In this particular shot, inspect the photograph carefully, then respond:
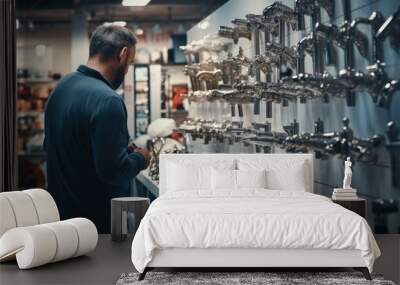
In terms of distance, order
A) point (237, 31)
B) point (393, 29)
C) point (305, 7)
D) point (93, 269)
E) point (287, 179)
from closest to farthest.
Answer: point (93, 269) → point (393, 29) → point (287, 179) → point (305, 7) → point (237, 31)

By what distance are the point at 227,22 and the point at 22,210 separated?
→ 2.95 m

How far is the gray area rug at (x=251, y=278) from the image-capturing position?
217 inches

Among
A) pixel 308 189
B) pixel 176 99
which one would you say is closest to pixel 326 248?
pixel 308 189

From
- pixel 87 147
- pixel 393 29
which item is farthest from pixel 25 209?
pixel 393 29

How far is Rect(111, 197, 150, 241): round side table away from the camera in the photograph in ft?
24.5

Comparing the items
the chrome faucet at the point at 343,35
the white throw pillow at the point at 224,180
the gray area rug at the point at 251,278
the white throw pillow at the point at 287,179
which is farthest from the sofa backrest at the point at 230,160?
the gray area rug at the point at 251,278

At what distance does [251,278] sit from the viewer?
561cm

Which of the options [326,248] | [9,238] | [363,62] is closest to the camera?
[326,248]

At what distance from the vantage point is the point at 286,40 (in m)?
7.84

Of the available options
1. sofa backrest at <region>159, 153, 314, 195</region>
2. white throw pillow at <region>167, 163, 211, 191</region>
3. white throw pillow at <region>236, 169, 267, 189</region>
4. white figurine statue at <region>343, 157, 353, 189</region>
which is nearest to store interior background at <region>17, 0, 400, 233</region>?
sofa backrest at <region>159, 153, 314, 195</region>

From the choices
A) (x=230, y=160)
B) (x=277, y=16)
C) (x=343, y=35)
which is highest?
(x=277, y=16)

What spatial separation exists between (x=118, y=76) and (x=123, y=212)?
1489 mm

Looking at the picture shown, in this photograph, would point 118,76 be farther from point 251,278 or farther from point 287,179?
point 251,278

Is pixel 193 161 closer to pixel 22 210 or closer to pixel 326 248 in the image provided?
pixel 22 210
